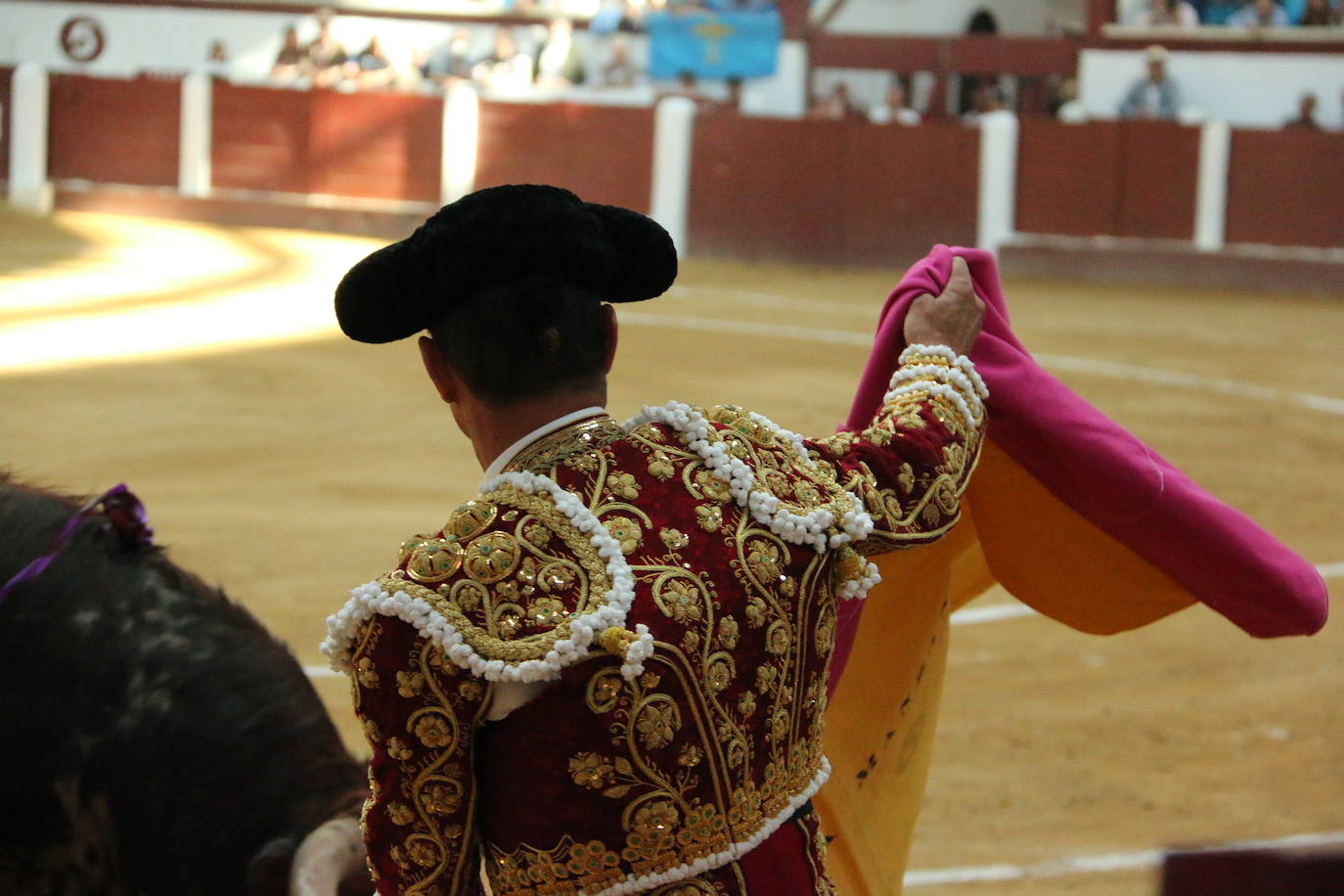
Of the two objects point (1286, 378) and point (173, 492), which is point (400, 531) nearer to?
point (173, 492)

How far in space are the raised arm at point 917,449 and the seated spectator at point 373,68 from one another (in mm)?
12311

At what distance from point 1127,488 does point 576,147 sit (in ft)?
35.7

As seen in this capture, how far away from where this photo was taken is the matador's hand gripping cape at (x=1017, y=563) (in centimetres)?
182

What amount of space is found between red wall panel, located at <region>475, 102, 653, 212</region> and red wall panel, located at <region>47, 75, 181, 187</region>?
248 centimetres

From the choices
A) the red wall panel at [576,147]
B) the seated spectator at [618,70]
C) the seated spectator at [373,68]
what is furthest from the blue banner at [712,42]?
the seated spectator at [373,68]

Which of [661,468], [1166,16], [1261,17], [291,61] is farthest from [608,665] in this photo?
[291,61]

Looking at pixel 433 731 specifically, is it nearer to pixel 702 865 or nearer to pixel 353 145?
pixel 702 865

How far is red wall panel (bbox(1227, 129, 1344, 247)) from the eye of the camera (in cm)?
1126

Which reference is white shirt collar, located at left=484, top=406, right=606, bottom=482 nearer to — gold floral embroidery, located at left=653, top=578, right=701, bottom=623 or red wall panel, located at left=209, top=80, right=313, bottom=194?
gold floral embroidery, located at left=653, top=578, right=701, bottom=623

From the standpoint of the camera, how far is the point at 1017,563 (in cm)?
198

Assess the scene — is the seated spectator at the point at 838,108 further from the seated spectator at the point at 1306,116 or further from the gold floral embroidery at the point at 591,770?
the gold floral embroidery at the point at 591,770

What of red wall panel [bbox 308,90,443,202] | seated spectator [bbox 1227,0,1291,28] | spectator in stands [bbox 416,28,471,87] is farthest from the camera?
spectator in stands [bbox 416,28,471,87]

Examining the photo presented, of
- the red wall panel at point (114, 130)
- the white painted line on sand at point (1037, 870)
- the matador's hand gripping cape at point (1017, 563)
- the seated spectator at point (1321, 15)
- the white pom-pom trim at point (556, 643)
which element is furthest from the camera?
the red wall panel at point (114, 130)

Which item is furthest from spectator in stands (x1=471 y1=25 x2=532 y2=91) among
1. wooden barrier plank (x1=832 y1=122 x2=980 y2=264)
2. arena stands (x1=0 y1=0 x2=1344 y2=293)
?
wooden barrier plank (x1=832 y1=122 x2=980 y2=264)
